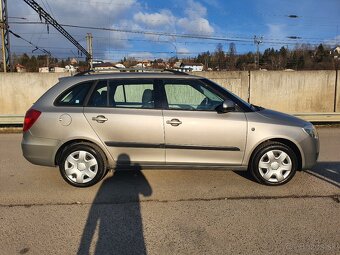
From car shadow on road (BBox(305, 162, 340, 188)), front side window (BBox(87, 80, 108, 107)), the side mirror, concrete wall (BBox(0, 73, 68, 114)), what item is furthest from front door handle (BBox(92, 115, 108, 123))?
concrete wall (BBox(0, 73, 68, 114))

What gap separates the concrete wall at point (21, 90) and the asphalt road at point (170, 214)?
20.3 ft

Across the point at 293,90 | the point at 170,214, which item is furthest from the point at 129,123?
the point at 293,90

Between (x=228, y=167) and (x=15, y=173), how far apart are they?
3.56 m

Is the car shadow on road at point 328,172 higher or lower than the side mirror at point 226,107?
lower

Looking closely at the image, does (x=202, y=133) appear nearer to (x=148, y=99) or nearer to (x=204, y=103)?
(x=204, y=103)

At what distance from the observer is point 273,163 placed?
4.95m

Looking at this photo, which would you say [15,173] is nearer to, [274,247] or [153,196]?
[153,196]

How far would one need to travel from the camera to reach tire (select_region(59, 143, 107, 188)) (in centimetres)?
495

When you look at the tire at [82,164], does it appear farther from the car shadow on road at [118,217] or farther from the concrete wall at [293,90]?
the concrete wall at [293,90]

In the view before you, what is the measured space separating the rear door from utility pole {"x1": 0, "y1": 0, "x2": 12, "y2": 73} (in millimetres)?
11317

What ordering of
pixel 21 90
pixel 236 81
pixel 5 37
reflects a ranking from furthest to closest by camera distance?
pixel 5 37 → pixel 236 81 → pixel 21 90

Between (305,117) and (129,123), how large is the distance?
7.36 metres

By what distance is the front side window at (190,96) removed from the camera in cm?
496

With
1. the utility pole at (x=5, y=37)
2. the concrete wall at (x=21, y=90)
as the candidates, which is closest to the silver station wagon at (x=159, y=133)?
the concrete wall at (x=21, y=90)
